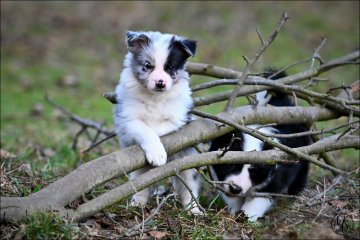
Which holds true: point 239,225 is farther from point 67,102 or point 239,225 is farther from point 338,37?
point 338,37

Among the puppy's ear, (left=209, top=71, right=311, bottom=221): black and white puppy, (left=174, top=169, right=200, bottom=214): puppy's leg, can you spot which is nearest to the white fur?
(left=209, top=71, right=311, bottom=221): black and white puppy

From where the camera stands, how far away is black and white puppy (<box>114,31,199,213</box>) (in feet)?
10.8

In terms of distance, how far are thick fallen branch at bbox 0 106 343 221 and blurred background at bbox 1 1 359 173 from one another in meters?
4.44

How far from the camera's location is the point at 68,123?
7.77 meters

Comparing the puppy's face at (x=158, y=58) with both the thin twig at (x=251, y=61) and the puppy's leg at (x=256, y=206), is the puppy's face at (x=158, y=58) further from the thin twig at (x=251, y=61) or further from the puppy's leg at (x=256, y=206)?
the puppy's leg at (x=256, y=206)

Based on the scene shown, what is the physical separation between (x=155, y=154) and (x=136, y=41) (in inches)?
45.4

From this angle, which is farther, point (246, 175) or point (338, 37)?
point (338, 37)

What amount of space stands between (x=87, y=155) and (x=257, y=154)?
2703mm

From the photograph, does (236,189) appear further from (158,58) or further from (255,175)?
(158,58)

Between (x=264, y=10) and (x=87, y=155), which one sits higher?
(x=264, y=10)

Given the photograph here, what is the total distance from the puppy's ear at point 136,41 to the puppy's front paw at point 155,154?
102 cm

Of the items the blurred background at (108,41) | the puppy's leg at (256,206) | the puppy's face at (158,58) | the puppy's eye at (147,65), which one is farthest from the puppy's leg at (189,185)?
the blurred background at (108,41)

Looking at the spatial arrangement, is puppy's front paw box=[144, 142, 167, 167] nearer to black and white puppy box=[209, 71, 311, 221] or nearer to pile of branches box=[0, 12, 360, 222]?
pile of branches box=[0, 12, 360, 222]

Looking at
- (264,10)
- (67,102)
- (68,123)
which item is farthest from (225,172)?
(264,10)
